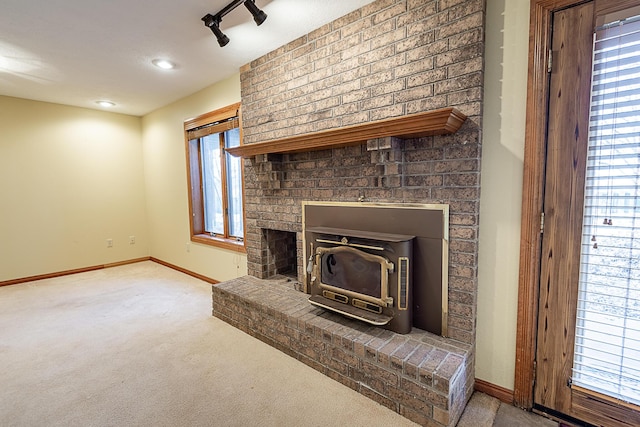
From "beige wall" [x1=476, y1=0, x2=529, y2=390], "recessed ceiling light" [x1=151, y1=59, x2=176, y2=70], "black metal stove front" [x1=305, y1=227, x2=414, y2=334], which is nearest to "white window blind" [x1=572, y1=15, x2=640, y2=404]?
"beige wall" [x1=476, y1=0, x2=529, y2=390]

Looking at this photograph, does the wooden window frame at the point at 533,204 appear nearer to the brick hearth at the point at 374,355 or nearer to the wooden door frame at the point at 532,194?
the wooden door frame at the point at 532,194

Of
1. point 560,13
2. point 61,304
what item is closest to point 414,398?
point 560,13

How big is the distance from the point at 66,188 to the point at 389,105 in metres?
4.73

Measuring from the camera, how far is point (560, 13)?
1456 mm

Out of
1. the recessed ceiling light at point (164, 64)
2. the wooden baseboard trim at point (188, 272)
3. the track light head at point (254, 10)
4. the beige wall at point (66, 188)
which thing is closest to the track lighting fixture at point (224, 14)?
the track light head at point (254, 10)

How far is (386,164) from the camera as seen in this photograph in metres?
1.91

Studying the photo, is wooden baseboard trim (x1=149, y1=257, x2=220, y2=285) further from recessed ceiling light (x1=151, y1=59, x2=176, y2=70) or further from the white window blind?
the white window blind

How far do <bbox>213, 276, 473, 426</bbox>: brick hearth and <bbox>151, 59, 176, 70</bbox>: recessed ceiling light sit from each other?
2.34 m

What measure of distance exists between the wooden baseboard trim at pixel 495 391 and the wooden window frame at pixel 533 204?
0.12 ft

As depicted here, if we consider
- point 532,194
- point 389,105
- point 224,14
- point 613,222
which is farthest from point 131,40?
point 613,222

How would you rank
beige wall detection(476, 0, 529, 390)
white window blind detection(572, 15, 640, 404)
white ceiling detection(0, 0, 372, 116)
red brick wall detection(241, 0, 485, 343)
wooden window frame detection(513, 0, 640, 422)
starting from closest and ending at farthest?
white window blind detection(572, 15, 640, 404), wooden window frame detection(513, 0, 640, 422), beige wall detection(476, 0, 529, 390), red brick wall detection(241, 0, 485, 343), white ceiling detection(0, 0, 372, 116)

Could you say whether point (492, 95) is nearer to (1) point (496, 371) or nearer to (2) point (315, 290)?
(1) point (496, 371)

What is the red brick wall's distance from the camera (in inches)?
66.6

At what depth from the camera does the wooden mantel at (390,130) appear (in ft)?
5.08
